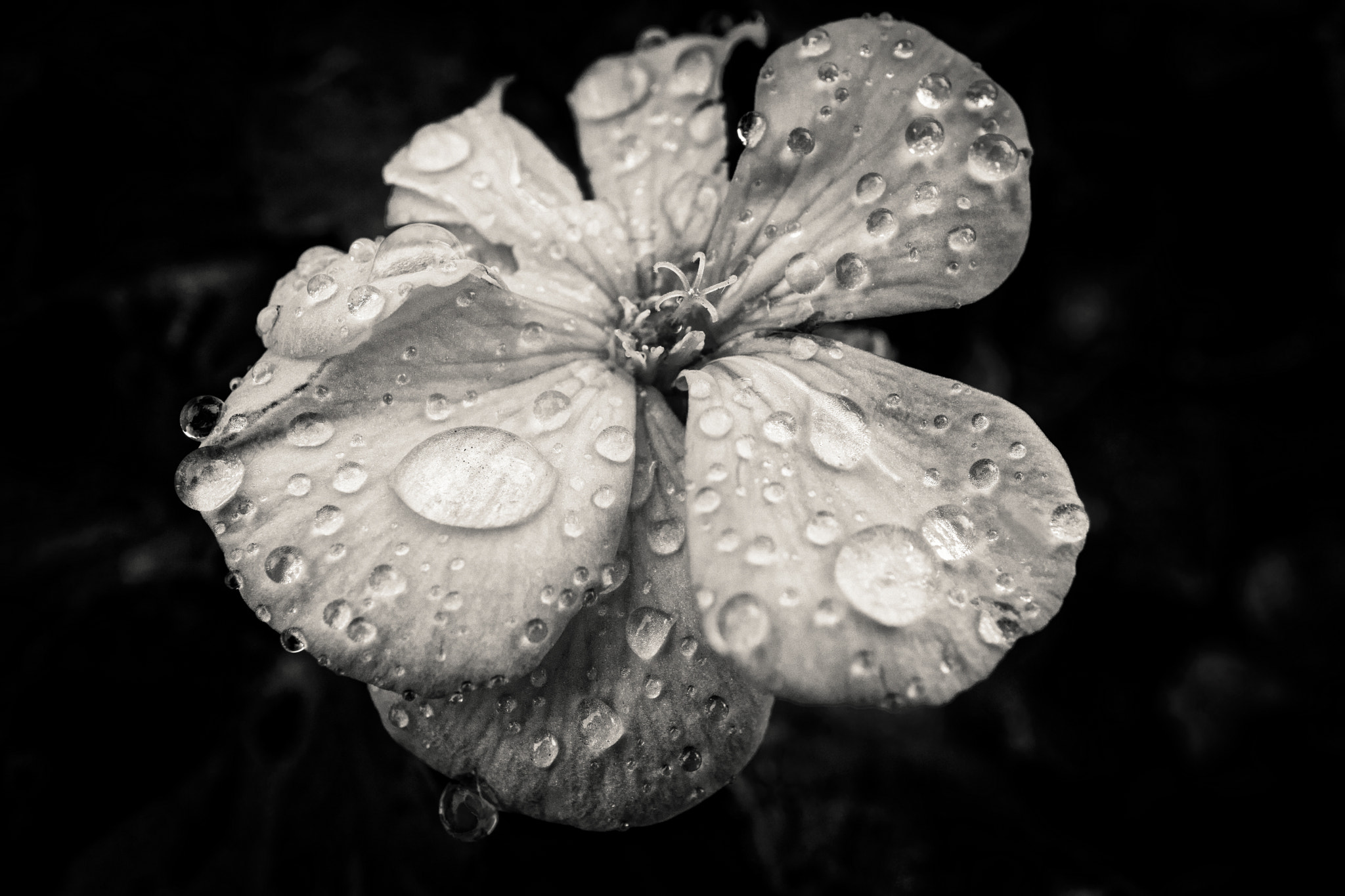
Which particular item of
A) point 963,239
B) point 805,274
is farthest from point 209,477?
point 963,239

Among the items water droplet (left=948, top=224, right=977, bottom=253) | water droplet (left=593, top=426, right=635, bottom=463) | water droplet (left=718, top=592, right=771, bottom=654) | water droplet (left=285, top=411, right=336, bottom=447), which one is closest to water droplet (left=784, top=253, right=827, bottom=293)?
water droplet (left=948, top=224, right=977, bottom=253)

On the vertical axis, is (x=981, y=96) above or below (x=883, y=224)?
above

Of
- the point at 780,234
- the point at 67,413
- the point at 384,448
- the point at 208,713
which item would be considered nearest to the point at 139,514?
the point at 67,413

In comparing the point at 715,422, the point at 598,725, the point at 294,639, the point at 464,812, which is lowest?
the point at 464,812

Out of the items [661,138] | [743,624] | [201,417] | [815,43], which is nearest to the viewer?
[743,624]

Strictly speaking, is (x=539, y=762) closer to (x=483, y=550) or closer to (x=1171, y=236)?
(x=483, y=550)

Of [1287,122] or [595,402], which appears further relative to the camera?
[1287,122]

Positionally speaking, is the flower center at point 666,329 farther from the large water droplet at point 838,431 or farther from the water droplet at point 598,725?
the water droplet at point 598,725

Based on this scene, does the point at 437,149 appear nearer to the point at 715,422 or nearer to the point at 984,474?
the point at 715,422
